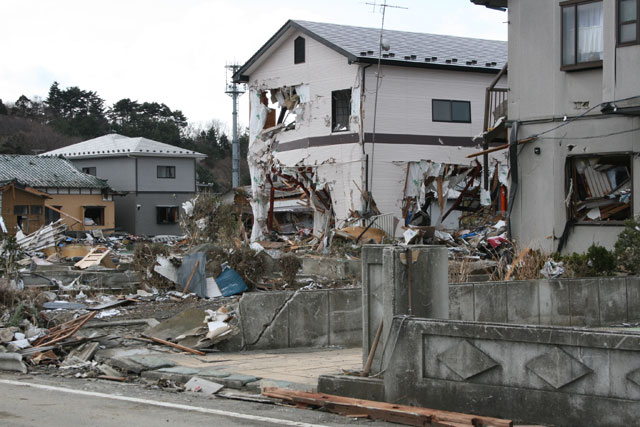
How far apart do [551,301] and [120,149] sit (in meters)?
45.1

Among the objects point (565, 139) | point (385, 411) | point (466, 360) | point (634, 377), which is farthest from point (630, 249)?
point (385, 411)

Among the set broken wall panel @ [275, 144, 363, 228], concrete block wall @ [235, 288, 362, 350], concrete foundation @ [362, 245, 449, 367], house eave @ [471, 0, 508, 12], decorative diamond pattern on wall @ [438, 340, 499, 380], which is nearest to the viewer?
decorative diamond pattern on wall @ [438, 340, 499, 380]

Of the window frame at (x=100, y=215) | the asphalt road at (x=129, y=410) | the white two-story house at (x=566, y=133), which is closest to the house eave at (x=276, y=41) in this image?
the white two-story house at (x=566, y=133)

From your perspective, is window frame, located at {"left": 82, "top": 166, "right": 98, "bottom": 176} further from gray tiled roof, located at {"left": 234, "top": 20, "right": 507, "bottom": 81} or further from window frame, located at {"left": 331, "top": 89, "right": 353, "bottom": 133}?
window frame, located at {"left": 331, "top": 89, "right": 353, "bottom": 133}

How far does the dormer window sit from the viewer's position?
29000 millimetres

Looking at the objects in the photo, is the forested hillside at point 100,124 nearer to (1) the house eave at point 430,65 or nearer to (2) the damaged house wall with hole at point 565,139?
(1) the house eave at point 430,65

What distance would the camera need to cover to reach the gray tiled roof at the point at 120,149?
54656 mm

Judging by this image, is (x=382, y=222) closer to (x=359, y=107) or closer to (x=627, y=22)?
(x=359, y=107)

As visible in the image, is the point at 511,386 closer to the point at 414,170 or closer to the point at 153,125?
the point at 414,170

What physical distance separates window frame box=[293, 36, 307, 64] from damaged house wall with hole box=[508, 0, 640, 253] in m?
11.0

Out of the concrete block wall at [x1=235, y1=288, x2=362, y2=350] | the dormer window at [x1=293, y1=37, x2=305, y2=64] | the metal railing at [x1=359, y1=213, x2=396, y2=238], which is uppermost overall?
the dormer window at [x1=293, y1=37, x2=305, y2=64]

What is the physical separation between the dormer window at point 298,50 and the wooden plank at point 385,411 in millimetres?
21198

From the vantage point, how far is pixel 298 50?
2912 centimetres

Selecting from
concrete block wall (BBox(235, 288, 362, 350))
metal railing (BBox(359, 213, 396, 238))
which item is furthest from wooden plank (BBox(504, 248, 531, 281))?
metal railing (BBox(359, 213, 396, 238))
